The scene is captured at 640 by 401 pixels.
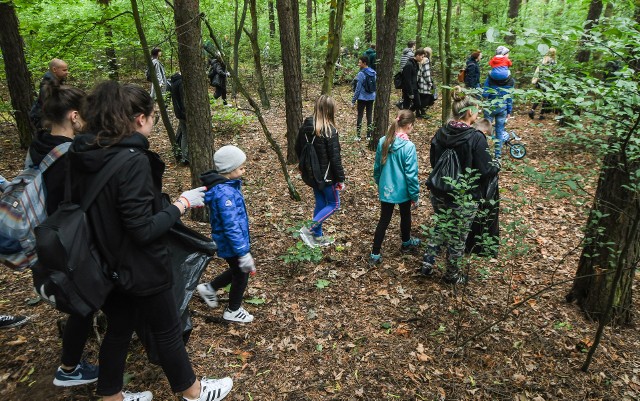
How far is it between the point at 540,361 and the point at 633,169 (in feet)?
6.40

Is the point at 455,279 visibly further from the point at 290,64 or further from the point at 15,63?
the point at 15,63

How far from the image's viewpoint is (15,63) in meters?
7.87

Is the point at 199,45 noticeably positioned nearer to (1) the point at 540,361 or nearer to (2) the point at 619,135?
(2) the point at 619,135

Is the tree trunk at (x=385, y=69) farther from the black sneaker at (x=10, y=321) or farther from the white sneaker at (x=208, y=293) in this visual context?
the black sneaker at (x=10, y=321)

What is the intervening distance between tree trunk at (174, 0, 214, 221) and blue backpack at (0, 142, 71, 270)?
9.47 feet

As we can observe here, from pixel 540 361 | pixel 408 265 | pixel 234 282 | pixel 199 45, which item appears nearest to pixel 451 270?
pixel 408 265

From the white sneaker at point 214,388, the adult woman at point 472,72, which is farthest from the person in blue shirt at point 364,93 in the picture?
the white sneaker at point 214,388

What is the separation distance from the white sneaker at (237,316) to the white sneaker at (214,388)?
817mm

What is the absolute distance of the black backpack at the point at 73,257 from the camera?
1.99 meters

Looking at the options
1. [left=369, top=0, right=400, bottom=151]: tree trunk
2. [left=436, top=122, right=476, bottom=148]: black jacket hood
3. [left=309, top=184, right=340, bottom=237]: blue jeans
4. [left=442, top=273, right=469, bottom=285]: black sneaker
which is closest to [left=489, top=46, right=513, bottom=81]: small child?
[left=369, top=0, right=400, bottom=151]: tree trunk

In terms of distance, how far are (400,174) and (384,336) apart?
1915 millimetres

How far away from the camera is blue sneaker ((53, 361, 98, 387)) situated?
9.37ft

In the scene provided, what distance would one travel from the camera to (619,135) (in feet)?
9.32

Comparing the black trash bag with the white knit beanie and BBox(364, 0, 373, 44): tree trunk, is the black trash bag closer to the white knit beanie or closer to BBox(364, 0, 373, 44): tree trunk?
A: the white knit beanie
